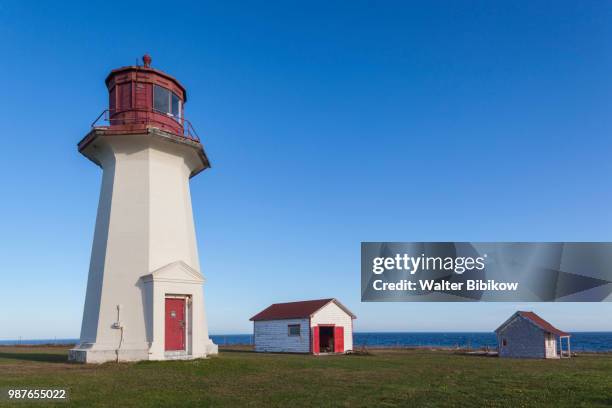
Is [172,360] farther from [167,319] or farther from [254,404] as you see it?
[254,404]

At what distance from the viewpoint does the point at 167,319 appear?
22.5 m

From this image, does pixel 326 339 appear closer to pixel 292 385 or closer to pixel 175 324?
pixel 175 324

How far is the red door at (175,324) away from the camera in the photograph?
884 inches

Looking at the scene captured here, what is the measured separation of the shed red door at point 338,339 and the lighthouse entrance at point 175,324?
1858 centimetres

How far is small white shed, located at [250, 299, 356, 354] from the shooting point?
1502 inches

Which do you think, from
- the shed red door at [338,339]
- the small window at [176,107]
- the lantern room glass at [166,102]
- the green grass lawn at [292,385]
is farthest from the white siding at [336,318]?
the lantern room glass at [166,102]

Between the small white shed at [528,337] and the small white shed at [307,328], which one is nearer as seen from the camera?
the small white shed at [528,337]

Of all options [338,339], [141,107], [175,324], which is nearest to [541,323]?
[338,339]

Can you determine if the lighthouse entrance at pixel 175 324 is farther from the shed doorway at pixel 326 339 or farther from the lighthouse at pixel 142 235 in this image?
the shed doorway at pixel 326 339

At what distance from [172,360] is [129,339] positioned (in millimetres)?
2054

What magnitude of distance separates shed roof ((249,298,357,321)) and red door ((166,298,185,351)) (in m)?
16.4

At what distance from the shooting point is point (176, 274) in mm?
22719

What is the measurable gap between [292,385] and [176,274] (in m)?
9.05

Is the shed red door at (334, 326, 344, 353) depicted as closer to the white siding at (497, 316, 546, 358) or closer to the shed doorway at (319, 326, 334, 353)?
the shed doorway at (319, 326, 334, 353)
